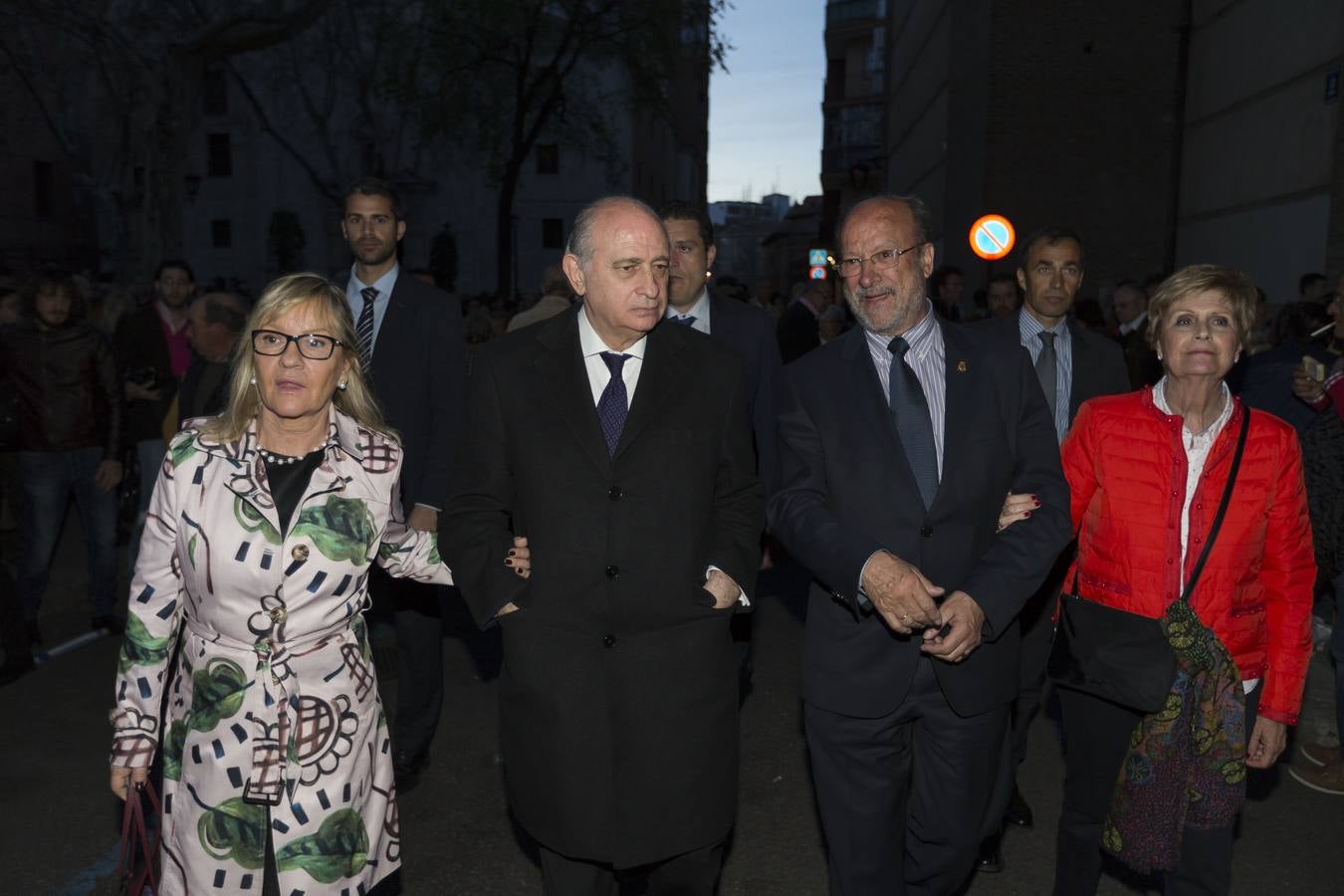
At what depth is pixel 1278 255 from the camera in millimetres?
16312

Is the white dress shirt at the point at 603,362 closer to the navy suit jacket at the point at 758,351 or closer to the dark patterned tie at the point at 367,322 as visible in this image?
the dark patterned tie at the point at 367,322

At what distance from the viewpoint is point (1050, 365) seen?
4.97 m

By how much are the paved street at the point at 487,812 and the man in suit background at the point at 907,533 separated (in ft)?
3.33

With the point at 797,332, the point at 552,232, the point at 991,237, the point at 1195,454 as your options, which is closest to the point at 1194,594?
the point at 1195,454

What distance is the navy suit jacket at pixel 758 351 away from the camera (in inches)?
215

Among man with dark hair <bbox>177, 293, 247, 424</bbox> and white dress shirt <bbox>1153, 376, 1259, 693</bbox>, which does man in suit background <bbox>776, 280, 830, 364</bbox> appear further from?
white dress shirt <bbox>1153, 376, 1259, 693</bbox>

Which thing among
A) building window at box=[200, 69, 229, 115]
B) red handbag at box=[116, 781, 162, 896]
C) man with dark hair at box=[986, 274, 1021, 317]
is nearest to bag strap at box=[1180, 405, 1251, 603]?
red handbag at box=[116, 781, 162, 896]

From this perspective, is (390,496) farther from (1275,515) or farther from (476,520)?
(1275,515)

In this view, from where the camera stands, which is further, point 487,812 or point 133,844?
point 487,812

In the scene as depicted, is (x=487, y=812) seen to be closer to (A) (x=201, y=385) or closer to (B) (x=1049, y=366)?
(A) (x=201, y=385)

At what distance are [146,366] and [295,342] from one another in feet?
20.3

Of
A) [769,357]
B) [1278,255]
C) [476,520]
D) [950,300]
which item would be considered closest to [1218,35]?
[1278,255]

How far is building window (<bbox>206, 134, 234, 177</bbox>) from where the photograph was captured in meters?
52.8

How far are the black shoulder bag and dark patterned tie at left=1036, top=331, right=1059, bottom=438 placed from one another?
1.41 meters
